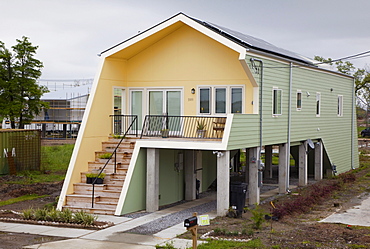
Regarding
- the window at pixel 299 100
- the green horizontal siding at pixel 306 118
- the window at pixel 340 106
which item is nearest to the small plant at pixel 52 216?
the green horizontal siding at pixel 306 118

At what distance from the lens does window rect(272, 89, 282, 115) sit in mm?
20995

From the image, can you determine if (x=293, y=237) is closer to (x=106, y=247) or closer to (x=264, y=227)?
(x=264, y=227)

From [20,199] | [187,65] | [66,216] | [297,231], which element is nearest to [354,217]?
[297,231]

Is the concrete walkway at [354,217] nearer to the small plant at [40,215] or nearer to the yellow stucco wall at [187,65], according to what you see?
the yellow stucco wall at [187,65]

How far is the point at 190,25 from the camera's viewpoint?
1894 centimetres

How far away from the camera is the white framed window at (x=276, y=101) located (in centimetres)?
2094

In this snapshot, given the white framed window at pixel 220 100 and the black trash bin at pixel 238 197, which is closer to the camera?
the black trash bin at pixel 238 197

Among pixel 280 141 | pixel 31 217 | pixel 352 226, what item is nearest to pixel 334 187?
pixel 280 141

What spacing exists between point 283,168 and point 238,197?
→ 637 cm

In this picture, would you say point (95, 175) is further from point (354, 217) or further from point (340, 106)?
point (340, 106)

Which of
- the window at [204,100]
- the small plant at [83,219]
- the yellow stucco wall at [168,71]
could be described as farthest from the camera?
the window at [204,100]

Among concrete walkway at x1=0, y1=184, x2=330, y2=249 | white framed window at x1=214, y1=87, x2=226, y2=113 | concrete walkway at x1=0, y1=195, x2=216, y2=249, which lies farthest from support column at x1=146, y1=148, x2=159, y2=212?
white framed window at x1=214, y1=87, x2=226, y2=113

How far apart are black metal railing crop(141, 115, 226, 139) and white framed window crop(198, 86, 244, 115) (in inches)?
19.9

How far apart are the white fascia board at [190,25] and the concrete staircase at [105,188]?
3.73 m
